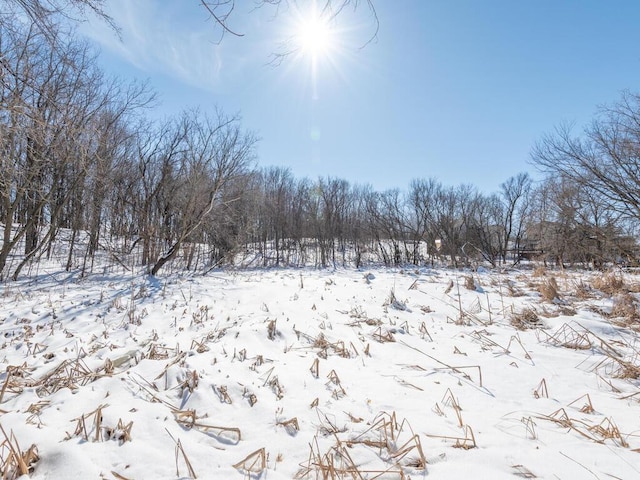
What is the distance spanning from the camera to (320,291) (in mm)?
7766

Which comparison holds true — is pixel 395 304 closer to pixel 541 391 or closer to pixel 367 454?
pixel 541 391

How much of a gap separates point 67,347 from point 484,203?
37.4m

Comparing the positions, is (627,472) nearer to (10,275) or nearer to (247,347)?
(247,347)

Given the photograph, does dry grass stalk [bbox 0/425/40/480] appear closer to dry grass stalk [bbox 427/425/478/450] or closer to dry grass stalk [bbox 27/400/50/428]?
dry grass stalk [bbox 27/400/50/428]

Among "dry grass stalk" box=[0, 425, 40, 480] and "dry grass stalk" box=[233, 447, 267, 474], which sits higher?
"dry grass stalk" box=[0, 425, 40, 480]

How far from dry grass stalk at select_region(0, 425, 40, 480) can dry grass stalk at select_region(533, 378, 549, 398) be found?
348cm

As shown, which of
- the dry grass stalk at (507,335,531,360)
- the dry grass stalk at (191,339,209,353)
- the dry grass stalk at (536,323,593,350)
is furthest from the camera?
the dry grass stalk at (536,323,593,350)

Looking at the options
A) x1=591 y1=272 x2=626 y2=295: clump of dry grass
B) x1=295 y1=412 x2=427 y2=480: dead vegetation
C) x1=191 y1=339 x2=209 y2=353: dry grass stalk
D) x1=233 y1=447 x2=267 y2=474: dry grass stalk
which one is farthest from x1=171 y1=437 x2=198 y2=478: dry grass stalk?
x1=591 y1=272 x2=626 y2=295: clump of dry grass

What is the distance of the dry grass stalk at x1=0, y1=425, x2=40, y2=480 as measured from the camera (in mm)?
1413

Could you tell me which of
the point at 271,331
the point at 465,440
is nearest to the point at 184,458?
Result: the point at 465,440

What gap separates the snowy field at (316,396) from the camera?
1564 millimetres

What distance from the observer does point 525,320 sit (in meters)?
4.81

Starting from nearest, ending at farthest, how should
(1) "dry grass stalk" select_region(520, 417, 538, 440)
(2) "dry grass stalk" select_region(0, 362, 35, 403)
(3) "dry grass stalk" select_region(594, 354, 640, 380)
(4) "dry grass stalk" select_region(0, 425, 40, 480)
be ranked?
(4) "dry grass stalk" select_region(0, 425, 40, 480) < (1) "dry grass stalk" select_region(520, 417, 538, 440) < (2) "dry grass stalk" select_region(0, 362, 35, 403) < (3) "dry grass stalk" select_region(594, 354, 640, 380)

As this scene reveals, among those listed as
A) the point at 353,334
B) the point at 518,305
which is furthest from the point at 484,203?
the point at 353,334
